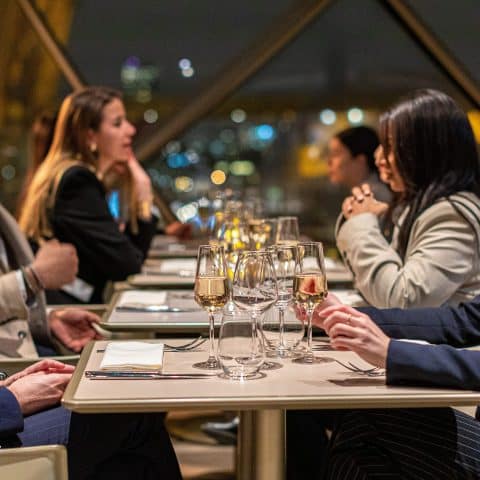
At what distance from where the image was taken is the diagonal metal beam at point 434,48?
6.59 m

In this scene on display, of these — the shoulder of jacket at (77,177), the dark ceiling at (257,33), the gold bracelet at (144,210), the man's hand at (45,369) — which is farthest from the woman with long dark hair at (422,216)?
the dark ceiling at (257,33)

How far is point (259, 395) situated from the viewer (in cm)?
191

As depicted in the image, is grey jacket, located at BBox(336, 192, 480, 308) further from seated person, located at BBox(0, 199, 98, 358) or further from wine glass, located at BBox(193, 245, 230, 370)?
seated person, located at BBox(0, 199, 98, 358)

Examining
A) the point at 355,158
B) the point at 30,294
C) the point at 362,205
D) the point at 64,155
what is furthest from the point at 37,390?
the point at 355,158

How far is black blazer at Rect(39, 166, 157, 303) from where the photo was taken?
425 centimetres

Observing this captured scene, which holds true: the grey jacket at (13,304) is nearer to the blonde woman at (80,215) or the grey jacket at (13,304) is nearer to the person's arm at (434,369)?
the blonde woman at (80,215)

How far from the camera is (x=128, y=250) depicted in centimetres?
433

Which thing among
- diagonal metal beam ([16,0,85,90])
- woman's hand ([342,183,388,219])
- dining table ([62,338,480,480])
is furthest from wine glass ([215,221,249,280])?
diagonal metal beam ([16,0,85,90])

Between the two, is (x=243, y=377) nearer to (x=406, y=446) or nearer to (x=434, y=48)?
(x=406, y=446)

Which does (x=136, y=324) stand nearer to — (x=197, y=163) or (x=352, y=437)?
(x=352, y=437)

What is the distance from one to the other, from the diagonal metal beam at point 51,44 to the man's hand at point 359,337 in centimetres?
479

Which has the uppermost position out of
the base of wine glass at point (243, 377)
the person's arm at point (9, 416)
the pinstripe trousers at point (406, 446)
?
the base of wine glass at point (243, 377)

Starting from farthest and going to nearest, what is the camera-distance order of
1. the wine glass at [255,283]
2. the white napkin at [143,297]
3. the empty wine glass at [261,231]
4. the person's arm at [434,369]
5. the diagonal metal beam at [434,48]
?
the diagonal metal beam at [434,48]
the empty wine glass at [261,231]
the white napkin at [143,297]
the wine glass at [255,283]
the person's arm at [434,369]

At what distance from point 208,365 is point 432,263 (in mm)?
937
